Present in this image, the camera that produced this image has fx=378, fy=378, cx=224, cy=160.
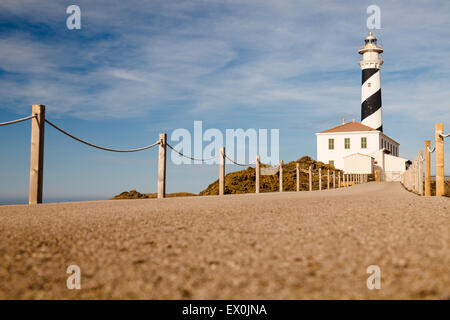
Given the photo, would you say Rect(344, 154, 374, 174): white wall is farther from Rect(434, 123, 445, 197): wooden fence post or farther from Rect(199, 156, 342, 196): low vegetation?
Rect(434, 123, 445, 197): wooden fence post

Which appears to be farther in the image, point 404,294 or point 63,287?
point 63,287

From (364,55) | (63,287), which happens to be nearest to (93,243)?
(63,287)

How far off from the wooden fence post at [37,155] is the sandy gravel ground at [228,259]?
3.09 meters

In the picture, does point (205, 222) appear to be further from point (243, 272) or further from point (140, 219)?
point (243, 272)

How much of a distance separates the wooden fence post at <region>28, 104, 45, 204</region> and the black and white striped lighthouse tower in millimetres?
38887

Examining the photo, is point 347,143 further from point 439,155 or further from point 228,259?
point 228,259

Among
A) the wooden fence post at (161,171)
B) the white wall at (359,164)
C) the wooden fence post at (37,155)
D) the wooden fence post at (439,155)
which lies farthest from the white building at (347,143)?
the wooden fence post at (37,155)

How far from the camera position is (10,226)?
3.06m

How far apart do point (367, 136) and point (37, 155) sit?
37.6 m

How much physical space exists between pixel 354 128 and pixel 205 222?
39.5 m

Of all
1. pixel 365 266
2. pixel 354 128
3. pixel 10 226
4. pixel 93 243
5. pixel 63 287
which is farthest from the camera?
pixel 354 128

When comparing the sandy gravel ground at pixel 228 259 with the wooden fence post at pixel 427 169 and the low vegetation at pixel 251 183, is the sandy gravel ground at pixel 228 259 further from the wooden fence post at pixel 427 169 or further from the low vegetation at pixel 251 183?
the low vegetation at pixel 251 183

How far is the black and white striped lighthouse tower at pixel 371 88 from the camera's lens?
4000 cm
